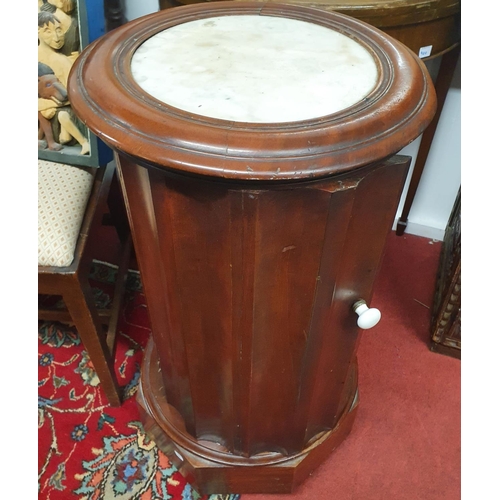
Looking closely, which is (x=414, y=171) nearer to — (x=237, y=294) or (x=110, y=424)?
(x=237, y=294)

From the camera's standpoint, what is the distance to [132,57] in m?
0.66

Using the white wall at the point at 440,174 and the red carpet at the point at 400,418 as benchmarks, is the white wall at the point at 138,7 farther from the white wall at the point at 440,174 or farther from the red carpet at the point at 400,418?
the red carpet at the point at 400,418

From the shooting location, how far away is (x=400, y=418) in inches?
46.4

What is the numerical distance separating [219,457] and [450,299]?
26.6 inches

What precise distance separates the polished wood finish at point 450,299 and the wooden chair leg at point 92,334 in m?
0.83

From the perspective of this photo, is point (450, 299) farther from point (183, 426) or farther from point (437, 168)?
point (183, 426)

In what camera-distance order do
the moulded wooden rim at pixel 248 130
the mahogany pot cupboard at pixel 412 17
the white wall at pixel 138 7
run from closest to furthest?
the moulded wooden rim at pixel 248 130, the mahogany pot cupboard at pixel 412 17, the white wall at pixel 138 7

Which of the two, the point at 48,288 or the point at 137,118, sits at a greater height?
the point at 137,118

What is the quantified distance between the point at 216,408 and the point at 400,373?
0.60 metres

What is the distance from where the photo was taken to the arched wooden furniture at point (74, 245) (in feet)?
2.89

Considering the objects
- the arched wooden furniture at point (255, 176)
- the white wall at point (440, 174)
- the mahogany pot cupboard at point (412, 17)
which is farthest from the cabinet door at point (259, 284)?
the white wall at point (440, 174)

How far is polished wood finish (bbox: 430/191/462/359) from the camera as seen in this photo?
1.20 m

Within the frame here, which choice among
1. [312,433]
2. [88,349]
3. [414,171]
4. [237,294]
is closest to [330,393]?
[312,433]

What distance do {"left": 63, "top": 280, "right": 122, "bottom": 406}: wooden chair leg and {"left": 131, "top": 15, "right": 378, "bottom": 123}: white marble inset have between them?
1.49 feet
